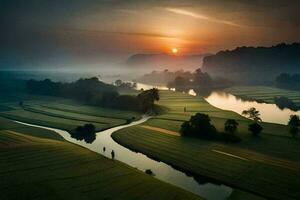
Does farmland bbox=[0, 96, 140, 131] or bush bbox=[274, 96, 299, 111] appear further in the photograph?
bush bbox=[274, 96, 299, 111]

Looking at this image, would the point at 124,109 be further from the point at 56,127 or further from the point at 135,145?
the point at 135,145

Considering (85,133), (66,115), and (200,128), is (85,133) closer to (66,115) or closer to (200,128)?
(200,128)

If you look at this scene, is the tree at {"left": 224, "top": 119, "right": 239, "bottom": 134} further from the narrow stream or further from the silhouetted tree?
the silhouetted tree

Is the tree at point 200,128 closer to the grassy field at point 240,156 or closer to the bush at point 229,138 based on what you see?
the bush at point 229,138

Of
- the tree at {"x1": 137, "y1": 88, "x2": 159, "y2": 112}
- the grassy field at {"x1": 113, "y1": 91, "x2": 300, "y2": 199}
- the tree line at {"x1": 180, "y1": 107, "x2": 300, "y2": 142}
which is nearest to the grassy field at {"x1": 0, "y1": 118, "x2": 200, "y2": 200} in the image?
the grassy field at {"x1": 113, "y1": 91, "x2": 300, "y2": 199}

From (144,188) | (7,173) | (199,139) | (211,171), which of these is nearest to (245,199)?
(211,171)

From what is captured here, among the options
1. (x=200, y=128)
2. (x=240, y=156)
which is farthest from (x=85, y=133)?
(x=240, y=156)
